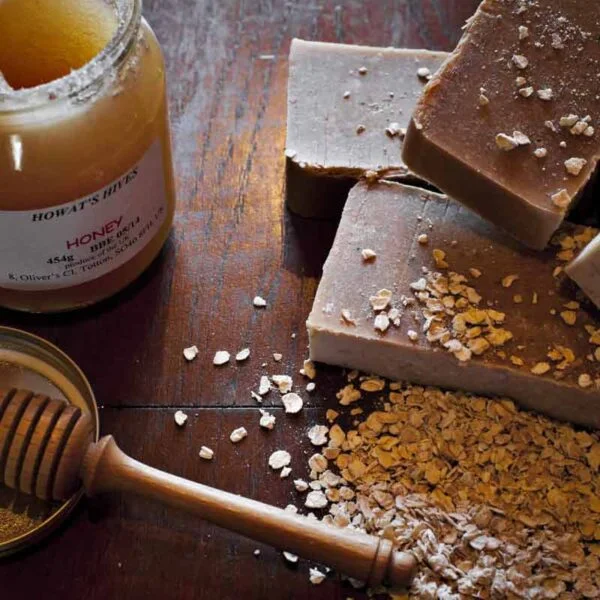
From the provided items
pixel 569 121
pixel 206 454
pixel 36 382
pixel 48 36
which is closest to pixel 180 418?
pixel 206 454

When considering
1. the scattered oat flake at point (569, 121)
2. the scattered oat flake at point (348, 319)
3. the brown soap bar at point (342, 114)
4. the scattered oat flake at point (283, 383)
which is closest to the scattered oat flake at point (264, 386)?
the scattered oat flake at point (283, 383)

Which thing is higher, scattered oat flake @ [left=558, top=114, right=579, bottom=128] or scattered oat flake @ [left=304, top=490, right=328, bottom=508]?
scattered oat flake @ [left=558, top=114, right=579, bottom=128]

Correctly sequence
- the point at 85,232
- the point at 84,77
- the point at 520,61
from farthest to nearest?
the point at 520,61 < the point at 85,232 < the point at 84,77

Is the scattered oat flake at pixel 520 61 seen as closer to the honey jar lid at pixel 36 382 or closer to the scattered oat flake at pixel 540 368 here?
the scattered oat flake at pixel 540 368

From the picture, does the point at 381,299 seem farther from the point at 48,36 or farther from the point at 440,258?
the point at 48,36

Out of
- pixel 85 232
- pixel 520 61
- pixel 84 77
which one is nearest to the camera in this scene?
pixel 84 77

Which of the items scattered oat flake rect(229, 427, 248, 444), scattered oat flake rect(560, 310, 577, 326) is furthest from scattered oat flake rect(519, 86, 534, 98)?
scattered oat flake rect(229, 427, 248, 444)

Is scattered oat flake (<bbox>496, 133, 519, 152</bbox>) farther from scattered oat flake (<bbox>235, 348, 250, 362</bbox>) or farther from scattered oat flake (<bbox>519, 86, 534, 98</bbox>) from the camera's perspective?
scattered oat flake (<bbox>235, 348, 250, 362</bbox>)
